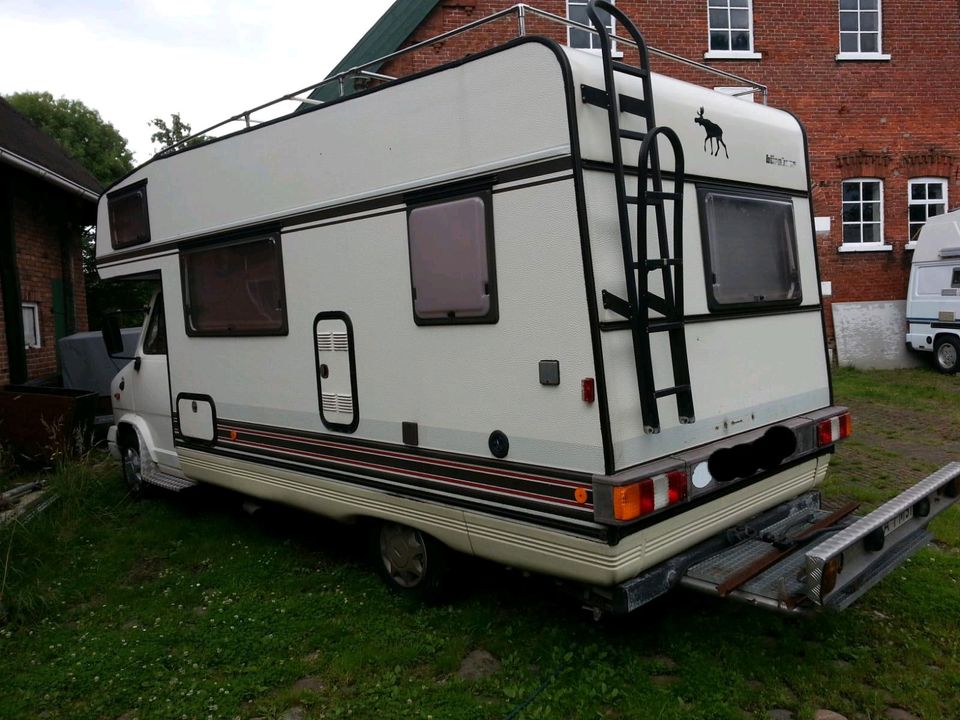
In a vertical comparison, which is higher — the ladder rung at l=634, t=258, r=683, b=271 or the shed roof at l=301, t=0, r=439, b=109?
the shed roof at l=301, t=0, r=439, b=109

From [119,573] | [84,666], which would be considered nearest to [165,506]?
[119,573]

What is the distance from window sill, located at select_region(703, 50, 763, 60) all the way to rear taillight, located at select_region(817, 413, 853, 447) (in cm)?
1076

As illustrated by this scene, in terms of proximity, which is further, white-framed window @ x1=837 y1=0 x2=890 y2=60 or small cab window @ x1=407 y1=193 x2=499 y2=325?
white-framed window @ x1=837 y1=0 x2=890 y2=60

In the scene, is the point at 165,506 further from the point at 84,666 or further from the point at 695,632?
the point at 695,632

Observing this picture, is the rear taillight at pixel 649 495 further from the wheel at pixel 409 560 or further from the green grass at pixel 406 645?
the wheel at pixel 409 560

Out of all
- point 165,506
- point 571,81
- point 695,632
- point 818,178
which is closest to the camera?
point 571,81

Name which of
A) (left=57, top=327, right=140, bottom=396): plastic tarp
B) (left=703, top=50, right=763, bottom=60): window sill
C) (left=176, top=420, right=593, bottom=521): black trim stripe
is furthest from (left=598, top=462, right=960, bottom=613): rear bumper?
(left=703, top=50, right=763, bottom=60): window sill

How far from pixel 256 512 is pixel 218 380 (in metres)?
0.95

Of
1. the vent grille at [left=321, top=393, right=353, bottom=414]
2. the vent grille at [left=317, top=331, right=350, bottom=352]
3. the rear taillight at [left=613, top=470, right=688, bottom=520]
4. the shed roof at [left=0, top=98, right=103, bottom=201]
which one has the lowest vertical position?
the rear taillight at [left=613, top=470, right=688, bottom=520]

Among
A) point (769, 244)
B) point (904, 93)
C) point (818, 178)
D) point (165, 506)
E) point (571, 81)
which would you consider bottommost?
point (165, 506)

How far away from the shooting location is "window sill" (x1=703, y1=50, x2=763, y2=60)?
1384 cm

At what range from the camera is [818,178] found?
14.4 metres

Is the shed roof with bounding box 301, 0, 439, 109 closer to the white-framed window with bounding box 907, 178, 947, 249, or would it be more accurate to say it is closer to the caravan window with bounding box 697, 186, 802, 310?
the caravan window with bounding box 697, 186, 802, 310

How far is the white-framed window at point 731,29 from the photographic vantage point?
13945mm
